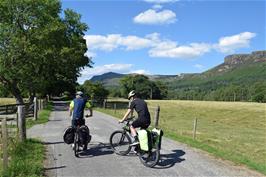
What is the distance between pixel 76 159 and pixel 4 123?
2.54 meters

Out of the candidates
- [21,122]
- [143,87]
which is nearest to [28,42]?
[21,122]

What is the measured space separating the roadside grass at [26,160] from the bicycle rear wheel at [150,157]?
Result: 108 inches

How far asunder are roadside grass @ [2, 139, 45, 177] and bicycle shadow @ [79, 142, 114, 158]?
1307 mm

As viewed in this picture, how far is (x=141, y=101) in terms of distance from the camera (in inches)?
408

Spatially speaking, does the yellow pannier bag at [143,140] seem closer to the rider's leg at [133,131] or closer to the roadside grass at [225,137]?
the rider's leg at [133,131]

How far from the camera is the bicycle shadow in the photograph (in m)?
11.1

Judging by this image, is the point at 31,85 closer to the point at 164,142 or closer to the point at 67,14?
the point at 67,14

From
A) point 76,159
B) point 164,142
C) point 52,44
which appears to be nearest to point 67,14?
point 52,44

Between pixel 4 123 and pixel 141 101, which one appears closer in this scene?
pixel 4 123

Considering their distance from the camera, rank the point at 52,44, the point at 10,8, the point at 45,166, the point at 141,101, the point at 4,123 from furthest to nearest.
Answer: the point at 52,44 → the point at 10,8 → the point at 141,101 → the point at 45,166 → the point at 4,123

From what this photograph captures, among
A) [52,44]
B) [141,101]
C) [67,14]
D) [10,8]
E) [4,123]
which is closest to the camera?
[4,123]

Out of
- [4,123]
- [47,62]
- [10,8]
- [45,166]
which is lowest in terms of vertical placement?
[45,166]

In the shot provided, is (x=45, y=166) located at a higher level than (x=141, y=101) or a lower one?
lower

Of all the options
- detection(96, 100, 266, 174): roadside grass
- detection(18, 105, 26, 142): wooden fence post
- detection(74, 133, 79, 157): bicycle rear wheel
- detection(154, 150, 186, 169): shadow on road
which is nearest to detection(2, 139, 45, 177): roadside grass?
detection(18, 105, 26, 142): wooden fence post
